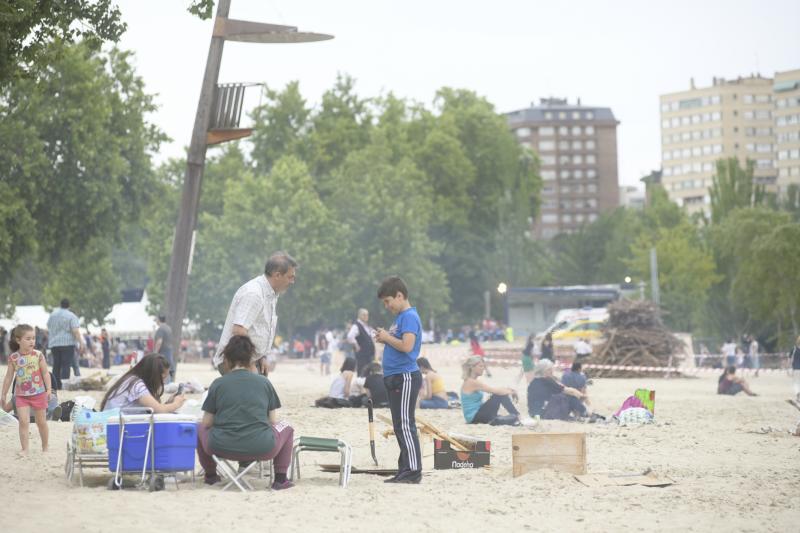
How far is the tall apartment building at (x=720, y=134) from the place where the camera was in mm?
191000

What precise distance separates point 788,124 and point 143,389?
7057 inches

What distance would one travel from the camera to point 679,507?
34.9 feet

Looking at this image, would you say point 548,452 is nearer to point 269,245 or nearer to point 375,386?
point 375,386

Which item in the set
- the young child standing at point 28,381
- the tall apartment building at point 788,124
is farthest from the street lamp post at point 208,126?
the tall apartment building at point 788,124

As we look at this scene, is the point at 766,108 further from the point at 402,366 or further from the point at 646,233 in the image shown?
the point at 402,366

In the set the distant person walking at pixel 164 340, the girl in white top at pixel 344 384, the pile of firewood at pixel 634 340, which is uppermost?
the pile of firewood at pixel 634 340

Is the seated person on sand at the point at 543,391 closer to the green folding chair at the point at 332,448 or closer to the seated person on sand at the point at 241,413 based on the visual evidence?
the green folding chair at the point at 332,448

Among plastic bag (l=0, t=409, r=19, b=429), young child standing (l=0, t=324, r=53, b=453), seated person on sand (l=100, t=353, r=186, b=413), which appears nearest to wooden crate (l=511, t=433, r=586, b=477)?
seated person on sand (l=100, t=353, r=186, b=413)

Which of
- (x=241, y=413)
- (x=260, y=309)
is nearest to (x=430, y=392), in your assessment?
(x=260, y=309)

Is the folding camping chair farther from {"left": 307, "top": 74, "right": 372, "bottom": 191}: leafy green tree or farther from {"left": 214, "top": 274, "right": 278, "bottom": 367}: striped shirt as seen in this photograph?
{"left": 307, "top": 74, "right": 372, "bottom": 191}: leafy green tree

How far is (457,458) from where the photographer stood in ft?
44.1

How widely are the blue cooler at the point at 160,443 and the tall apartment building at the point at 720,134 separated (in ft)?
599

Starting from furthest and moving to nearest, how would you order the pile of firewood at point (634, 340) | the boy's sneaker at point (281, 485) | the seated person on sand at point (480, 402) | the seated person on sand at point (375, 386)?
the pile of firewood at point (634, 340) → the seated person on sand at point (375, 386) → the seated person on sand at point (480, 402) → the boy's sneaker at point (281, 485)

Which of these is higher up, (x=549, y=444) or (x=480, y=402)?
(x=480, y=402)
